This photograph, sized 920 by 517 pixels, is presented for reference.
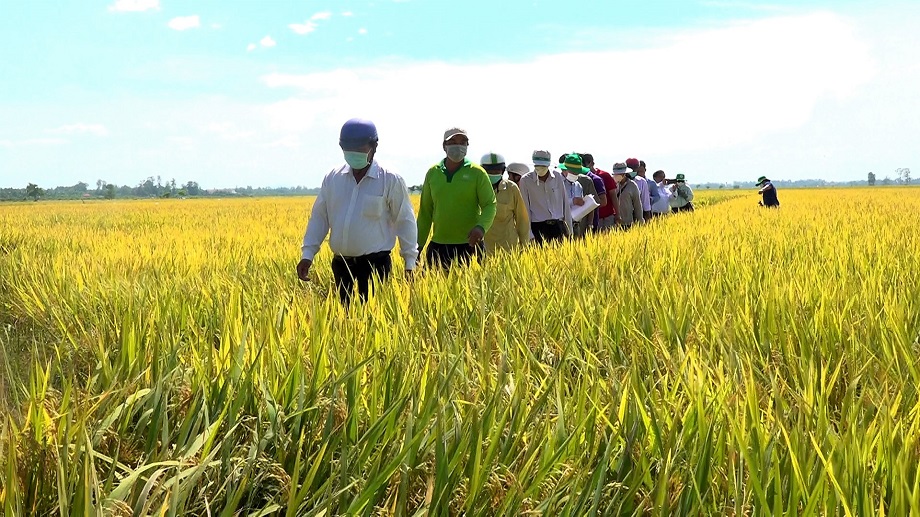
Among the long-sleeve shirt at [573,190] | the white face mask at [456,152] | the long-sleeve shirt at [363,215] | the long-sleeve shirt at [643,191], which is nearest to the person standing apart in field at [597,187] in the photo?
the long-sleeve shirt at [573,190]

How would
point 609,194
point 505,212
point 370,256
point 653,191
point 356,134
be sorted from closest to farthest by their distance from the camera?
point 356,134 → point 370,256 → point 505,212 → point 609,194 → point 653,191

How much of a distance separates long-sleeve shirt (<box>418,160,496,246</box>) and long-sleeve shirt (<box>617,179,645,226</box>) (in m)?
5.38

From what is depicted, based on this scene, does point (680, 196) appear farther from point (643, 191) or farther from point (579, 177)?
point (579, 177)

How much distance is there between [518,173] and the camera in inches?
264

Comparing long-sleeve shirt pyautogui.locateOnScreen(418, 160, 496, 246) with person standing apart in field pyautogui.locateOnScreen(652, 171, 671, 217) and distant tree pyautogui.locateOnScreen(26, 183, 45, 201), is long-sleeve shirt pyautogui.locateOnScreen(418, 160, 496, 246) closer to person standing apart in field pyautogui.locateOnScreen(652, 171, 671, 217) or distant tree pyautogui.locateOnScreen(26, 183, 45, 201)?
person standing apart in field pyautogui.locateOnScreen(652, 171, 671, 217)

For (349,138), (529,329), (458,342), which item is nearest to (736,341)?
(529,329)

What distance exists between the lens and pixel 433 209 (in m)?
5.21

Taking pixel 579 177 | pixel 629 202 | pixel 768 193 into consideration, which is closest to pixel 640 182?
pixel 629 202

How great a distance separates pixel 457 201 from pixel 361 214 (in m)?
1.13

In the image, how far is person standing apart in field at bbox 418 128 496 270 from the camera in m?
4.82

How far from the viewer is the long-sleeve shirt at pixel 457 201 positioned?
4820 mm

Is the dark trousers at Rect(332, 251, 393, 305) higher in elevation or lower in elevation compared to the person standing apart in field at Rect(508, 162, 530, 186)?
lower

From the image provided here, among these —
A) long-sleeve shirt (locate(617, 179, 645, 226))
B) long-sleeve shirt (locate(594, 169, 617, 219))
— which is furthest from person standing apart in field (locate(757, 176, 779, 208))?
long-sleeve shirt (locate(594, 169, 617, 219))

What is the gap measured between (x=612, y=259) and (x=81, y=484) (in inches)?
140
